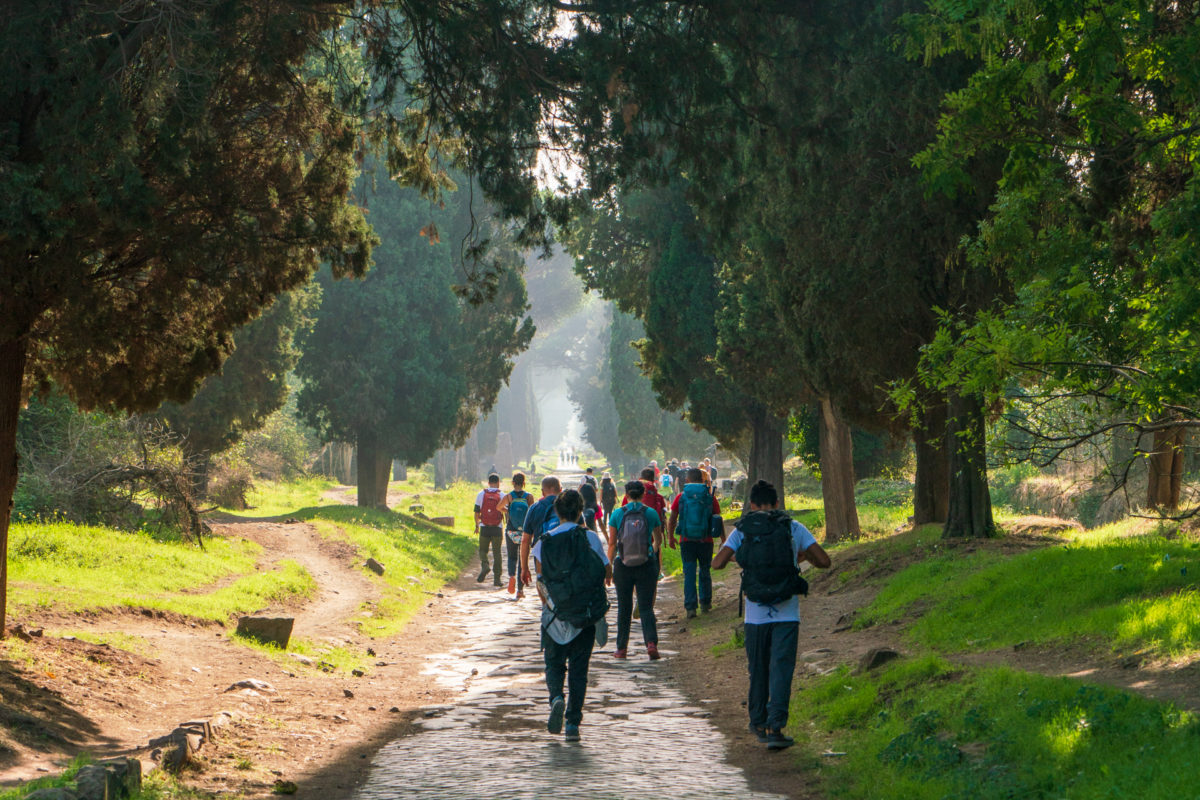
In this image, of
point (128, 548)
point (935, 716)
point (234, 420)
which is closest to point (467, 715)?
point (935, 716)

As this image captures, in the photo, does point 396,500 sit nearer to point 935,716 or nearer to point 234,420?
point 234,420

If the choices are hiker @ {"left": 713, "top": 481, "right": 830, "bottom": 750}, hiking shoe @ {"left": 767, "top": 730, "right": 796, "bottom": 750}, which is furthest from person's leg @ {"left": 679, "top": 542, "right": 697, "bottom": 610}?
hiking shoe @ {"left": 767, "top": 730, "right": 796, "bottom": 750}

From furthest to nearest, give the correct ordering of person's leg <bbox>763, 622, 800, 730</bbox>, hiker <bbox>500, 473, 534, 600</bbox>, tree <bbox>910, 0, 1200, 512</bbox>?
hiker <bbox>500, 473, 534, 600</bbox> → person's leg <bbox>763, 622, 800, 730</bbox> → tree <bbox>910, 0, 1200, 512</bbox>

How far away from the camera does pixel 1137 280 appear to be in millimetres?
9789

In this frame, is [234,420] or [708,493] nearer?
[708,493]

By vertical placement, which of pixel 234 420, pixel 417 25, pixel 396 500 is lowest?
pixel 396 500

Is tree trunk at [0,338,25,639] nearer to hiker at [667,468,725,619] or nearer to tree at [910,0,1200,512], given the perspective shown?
hiker at [667,468,725,619]

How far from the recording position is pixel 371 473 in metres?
35.5

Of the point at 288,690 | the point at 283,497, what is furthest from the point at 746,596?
the point at 283,497

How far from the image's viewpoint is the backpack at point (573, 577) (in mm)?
8375

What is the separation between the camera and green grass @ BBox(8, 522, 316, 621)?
13.5 m

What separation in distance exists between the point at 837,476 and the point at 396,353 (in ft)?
58.0

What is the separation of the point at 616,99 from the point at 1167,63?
15.5 feet

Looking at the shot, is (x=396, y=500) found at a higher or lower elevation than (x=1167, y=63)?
lower
